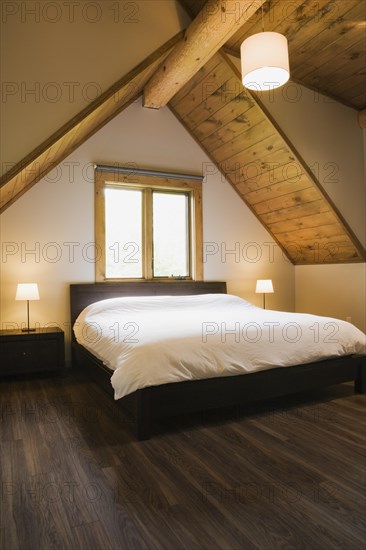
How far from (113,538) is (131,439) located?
865 mm

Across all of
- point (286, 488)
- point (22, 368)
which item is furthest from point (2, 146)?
point (286, 488)

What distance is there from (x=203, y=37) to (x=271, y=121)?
1.16 meters

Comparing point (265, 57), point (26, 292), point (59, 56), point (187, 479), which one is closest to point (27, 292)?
point (26, 292)

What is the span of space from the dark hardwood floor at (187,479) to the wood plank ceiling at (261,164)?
236cm

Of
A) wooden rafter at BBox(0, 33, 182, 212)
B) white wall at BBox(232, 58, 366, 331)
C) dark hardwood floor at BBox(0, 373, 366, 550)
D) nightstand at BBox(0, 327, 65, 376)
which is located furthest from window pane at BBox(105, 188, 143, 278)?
dark hardwood floor at BBox(0, 373, 366, 550)

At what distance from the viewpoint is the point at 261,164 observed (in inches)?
175

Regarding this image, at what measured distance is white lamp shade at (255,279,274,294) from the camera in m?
4.94

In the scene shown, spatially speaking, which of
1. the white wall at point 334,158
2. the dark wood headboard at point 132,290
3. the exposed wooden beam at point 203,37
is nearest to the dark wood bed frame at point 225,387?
the dark wood headboard at point 132,290

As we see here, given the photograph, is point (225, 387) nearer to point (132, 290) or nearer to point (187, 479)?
point (187, 479)

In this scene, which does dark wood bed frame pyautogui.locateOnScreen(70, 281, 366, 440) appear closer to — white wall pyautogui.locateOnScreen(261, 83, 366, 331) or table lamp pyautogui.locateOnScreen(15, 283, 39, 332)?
table lamp pyautogui.locateOnScreen(15, 283, 39, 332)

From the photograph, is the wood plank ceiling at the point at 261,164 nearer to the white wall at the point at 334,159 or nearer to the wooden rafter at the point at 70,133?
the white wall at the point at 334,159

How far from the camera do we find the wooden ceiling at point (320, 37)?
3.10m

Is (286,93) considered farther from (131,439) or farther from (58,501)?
(58,501)

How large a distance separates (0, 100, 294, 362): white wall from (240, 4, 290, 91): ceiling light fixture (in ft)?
7.24
